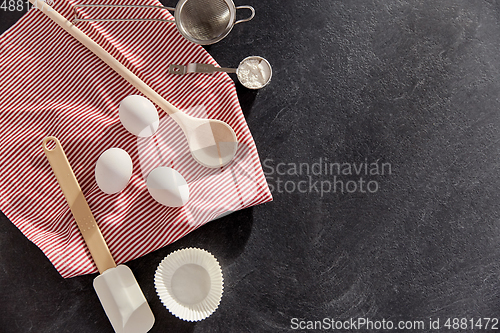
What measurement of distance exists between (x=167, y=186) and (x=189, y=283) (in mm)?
234

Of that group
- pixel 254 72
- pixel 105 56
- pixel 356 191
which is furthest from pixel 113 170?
pixel 356 191

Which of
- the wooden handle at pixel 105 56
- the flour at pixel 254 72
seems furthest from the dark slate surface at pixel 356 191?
the wooden handle at pixel 105 56

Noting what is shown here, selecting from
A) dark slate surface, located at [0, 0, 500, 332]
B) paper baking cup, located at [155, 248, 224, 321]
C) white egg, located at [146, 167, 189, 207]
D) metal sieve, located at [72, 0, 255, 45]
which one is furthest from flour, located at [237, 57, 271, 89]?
paper baking cup, located at [155, 248, 224, 321]

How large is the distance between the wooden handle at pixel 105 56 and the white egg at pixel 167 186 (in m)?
0.14

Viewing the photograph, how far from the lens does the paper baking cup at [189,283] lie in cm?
76

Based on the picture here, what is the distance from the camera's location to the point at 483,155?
2.91ft

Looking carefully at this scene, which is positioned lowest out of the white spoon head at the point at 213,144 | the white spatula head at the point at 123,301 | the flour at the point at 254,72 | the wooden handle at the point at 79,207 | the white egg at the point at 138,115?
the white spatula head at the point at 123,301

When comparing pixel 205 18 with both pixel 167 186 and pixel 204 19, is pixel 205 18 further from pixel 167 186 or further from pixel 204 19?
pixel 167 186

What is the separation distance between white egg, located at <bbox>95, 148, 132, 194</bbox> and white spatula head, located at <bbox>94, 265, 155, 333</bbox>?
7.1 inches

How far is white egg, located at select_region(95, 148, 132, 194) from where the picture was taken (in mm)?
718

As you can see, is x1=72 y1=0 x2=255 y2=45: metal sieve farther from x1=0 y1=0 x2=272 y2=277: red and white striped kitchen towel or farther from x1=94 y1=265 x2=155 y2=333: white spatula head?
x1=94 y1=265 x2=155 y2=333: white spatula head

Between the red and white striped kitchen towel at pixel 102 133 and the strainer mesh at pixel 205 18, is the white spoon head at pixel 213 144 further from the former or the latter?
the strainer mesh at pixel 205 18

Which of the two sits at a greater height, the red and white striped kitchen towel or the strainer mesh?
the strainer mesh

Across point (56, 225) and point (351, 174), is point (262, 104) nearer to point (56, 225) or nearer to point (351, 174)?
point (351, 174)
